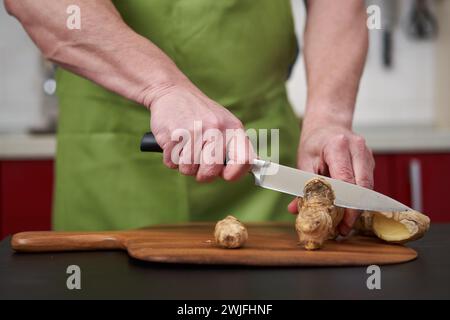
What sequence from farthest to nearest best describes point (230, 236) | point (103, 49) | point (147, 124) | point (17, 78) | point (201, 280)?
point (17, 78), point (147, 124), point (103, 49), point (230, 236), point (201, 280)

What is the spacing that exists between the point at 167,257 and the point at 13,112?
5.94 feet

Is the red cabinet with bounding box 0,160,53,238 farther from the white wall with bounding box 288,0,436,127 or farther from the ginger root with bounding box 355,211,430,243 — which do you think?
the ginger root with bounding box 355,211,430,243

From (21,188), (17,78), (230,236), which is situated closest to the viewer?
(230,236)

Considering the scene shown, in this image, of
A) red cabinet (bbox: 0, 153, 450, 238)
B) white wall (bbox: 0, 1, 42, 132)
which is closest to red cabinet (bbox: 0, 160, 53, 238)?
red cabinet (bbox: 0, 153, 450, 238)

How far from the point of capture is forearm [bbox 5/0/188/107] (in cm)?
102

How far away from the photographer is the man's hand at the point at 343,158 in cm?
104

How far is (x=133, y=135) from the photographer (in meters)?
1.28

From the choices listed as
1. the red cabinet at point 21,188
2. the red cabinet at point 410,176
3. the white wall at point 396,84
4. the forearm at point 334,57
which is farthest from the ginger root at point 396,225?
the white wall at point 396,84

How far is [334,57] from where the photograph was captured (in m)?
1.27

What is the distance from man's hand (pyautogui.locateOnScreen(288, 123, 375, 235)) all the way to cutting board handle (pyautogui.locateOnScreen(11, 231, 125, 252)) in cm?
29

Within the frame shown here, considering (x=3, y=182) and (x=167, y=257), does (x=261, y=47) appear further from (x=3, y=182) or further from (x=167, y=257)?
(x=3, y=182)

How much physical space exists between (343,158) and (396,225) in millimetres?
134

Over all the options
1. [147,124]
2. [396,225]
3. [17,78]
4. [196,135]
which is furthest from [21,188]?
[396,225]

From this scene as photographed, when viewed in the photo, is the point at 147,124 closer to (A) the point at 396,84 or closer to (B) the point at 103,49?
(B) the point at 103,49
